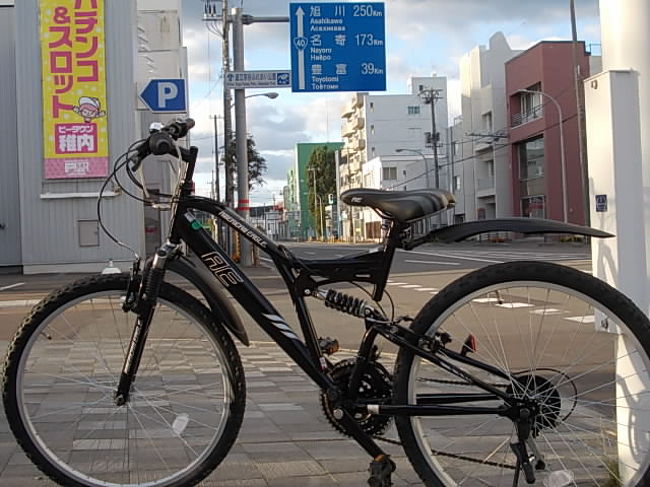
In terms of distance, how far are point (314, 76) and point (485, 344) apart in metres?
18.0

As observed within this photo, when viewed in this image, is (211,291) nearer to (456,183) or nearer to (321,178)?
(456,183)

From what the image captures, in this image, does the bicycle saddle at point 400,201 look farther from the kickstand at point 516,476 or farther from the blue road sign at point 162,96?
the blue road sign at point 162,96

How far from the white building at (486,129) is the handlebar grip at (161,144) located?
54.2 metres

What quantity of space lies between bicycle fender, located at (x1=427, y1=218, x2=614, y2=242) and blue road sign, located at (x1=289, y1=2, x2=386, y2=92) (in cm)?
1756

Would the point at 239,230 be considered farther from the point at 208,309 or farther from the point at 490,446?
the point at 490,446

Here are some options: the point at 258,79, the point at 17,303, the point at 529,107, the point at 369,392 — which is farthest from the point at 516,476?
the point at 529,107

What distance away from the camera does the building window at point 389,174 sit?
83062mm

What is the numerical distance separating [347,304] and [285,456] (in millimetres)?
1261

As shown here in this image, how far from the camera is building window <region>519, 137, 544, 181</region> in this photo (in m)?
52.1

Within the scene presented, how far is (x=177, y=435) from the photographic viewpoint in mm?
3098

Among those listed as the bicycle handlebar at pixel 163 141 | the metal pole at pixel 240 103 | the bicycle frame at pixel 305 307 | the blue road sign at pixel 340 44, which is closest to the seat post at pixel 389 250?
the bicycle frame at pixel 305 307

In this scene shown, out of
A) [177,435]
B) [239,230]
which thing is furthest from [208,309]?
[177,435]

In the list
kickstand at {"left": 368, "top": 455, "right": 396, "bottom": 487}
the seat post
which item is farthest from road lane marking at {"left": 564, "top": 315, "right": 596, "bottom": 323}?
kickstand at {"left": 368, "top": 455, "right": 396, "bottom": 487}

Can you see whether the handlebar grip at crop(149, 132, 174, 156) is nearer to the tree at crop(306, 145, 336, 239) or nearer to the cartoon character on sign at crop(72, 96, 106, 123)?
the cartoon character on sign at crop(72, 96, 106, 123)
